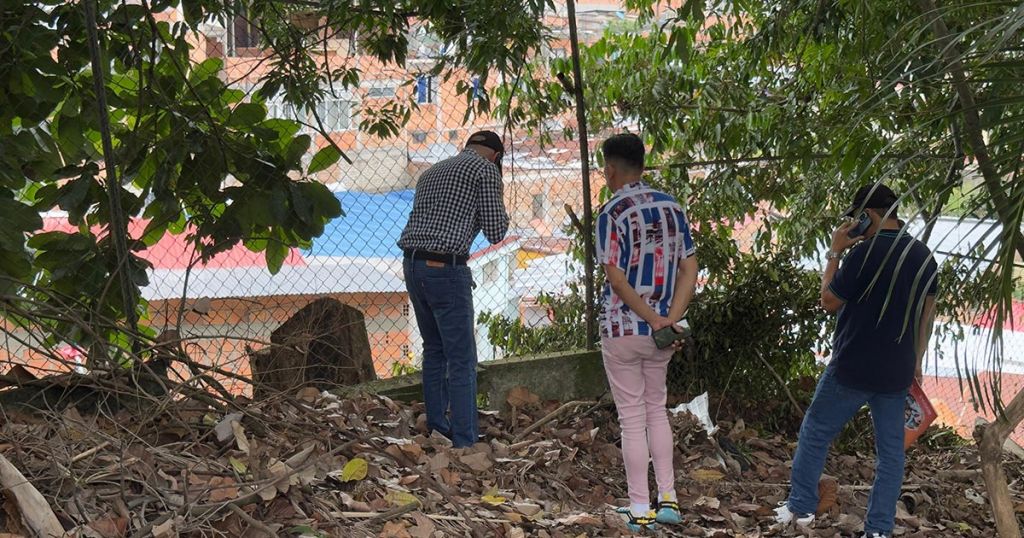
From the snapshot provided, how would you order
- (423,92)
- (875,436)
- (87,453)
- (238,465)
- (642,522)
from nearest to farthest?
1. (87,453)
2. (238,465)
3. (642,522)
4. (875,436)
5. (423,92)

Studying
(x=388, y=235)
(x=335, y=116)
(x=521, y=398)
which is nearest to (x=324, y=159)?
(x=388, y=235)

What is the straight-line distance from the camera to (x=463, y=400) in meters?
5.62

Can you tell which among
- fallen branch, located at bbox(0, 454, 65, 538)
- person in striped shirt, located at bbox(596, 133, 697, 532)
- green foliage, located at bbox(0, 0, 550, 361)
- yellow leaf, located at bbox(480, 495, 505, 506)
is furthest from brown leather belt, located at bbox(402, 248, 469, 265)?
fallen branch, located at bbox(0, 454, 65, 538)

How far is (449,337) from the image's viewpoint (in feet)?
18.2

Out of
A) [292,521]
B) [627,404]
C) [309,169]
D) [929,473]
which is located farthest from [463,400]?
[929,473]

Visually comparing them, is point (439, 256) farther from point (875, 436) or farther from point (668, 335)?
point (875, 436)

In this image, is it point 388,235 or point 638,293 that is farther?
point 388,235

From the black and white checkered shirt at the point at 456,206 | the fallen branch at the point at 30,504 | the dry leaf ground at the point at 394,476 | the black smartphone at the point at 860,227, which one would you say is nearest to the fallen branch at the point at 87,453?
the dry leaf ground at the point at 394,476

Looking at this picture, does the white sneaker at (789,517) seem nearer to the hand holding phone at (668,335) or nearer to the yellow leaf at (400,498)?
the hand holding phone at (668,335)

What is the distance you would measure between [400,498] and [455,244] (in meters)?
1.46

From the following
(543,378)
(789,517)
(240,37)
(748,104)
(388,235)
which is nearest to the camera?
(789,517)

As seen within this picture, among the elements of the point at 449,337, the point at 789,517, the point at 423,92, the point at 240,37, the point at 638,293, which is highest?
the point at 240,37

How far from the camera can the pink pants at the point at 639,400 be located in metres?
4.95

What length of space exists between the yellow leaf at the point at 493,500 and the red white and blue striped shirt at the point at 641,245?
0.88 metres
